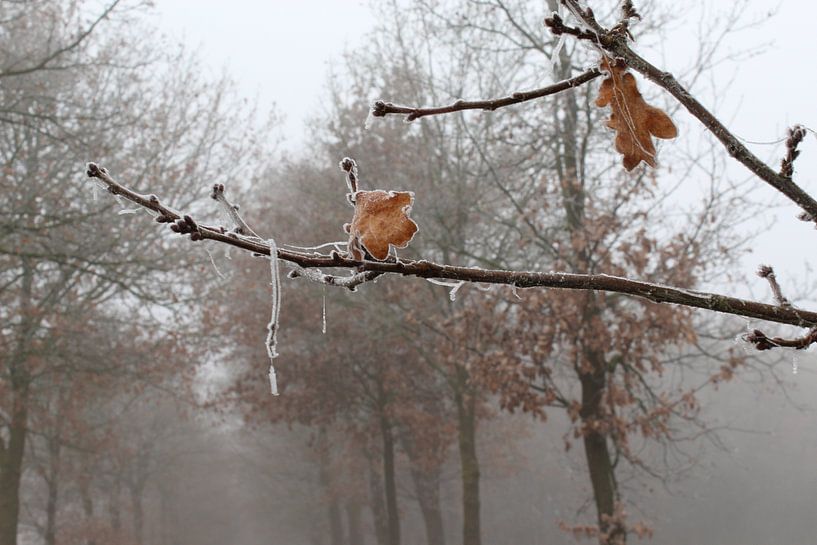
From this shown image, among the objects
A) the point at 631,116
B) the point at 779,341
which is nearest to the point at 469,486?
the point at 779,341

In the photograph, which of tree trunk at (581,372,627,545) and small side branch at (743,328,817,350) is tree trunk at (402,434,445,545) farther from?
small side branch at (743,328,817,350)

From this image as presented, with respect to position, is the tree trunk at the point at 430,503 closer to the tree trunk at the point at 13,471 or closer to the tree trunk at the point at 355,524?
the tree trunk at the point at 355,524

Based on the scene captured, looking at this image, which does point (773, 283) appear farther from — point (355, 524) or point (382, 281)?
point (355, 524)

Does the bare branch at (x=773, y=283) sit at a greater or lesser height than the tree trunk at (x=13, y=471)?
lesser

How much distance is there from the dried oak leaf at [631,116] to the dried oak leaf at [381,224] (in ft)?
1.15

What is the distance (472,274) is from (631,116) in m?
0.35

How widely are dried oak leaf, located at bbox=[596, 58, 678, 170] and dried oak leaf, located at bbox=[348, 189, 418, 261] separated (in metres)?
0.35

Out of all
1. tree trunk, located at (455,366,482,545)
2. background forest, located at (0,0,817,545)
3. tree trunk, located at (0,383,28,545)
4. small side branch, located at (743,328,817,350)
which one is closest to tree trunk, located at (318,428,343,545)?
background forest, located at (0,0,817,545)

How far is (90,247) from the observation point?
827 centimetres

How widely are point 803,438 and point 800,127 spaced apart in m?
22.3

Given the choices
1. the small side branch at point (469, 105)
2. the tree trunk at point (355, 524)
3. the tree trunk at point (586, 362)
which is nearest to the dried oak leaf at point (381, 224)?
the small side branch at point (469, 105)

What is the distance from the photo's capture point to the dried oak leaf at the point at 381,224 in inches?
35.2

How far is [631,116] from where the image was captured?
1.00 meters

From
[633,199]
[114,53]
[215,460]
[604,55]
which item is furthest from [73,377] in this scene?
[215,460]
